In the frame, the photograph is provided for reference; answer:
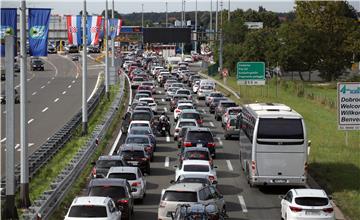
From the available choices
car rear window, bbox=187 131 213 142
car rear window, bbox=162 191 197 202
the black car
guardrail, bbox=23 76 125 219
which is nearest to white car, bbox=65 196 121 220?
guardrail, bbox=23 76 125 219

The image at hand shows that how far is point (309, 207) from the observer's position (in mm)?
23000

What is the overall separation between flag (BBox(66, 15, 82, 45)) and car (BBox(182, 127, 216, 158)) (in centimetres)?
1046

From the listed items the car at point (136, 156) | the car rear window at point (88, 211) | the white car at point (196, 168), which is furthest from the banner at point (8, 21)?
the car at point (136, 156)

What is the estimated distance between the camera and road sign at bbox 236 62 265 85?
→ 73562mm

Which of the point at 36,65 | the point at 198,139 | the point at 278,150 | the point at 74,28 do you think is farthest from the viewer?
the point at 36,65

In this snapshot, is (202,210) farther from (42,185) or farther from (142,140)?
(142,140)


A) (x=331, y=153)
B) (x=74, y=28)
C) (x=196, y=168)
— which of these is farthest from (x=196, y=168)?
(x=74, y=28)

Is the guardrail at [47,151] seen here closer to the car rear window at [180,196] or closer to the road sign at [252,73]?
the car rear window at [180,196]

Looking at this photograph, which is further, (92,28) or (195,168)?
(92,28)

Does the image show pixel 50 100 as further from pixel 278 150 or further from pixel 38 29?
pixel 38 29

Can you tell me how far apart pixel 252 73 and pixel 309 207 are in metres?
51.4

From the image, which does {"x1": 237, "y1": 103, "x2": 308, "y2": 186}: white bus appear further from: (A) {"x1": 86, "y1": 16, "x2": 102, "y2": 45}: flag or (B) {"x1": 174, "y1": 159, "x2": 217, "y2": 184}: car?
(A) {"x1": 86, "y1": 16, "x2": 102, "y2": 45}: flag

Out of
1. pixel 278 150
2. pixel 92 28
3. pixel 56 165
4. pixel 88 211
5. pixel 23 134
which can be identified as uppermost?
pixel 92 28

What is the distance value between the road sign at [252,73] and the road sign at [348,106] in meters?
37.2
